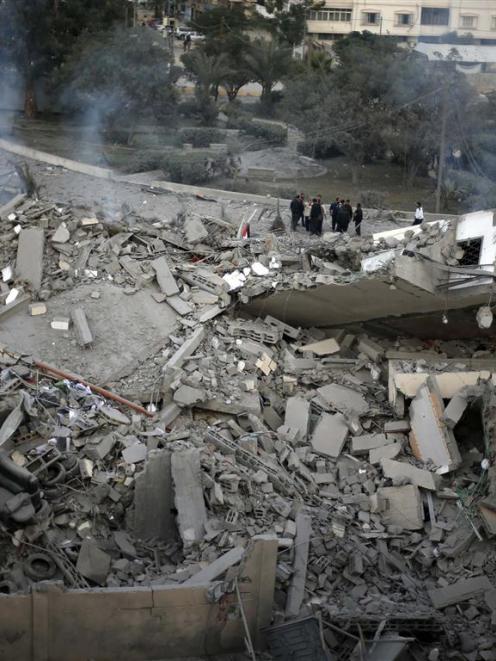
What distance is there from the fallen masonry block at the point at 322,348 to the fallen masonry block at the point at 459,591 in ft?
12.9

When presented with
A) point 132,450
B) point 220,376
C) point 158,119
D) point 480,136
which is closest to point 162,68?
point 158,119

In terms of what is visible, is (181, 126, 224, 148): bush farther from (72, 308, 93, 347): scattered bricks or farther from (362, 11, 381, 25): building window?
(72, 308, 93, 347): scattered bricks

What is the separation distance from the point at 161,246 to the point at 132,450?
4187mm

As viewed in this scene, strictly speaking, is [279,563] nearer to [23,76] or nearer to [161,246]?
[161,246]

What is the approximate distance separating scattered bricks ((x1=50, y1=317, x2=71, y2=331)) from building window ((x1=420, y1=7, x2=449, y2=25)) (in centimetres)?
1854

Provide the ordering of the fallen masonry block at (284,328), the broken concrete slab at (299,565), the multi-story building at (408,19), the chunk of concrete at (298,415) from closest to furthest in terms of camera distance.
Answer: the broken concrete slab at (299,565), the chunk of concrete at (298,415), the fallen masonry block at (284,328), the multi-story building at (408,19)

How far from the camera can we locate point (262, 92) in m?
28.4

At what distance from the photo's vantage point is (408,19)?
27.6 m

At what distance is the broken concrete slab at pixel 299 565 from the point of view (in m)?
8.41

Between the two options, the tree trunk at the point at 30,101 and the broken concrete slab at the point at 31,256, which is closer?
the broken concrete slab at the point at 31,256

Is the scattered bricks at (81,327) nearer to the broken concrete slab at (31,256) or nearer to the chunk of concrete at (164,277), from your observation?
the broken concrete slab at (31,256)

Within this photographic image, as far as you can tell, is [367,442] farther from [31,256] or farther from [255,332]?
[31,256]

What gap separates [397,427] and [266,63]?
62.6 ft

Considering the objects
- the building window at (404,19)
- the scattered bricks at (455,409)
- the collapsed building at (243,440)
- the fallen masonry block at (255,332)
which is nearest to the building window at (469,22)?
the building window at (404,19)
